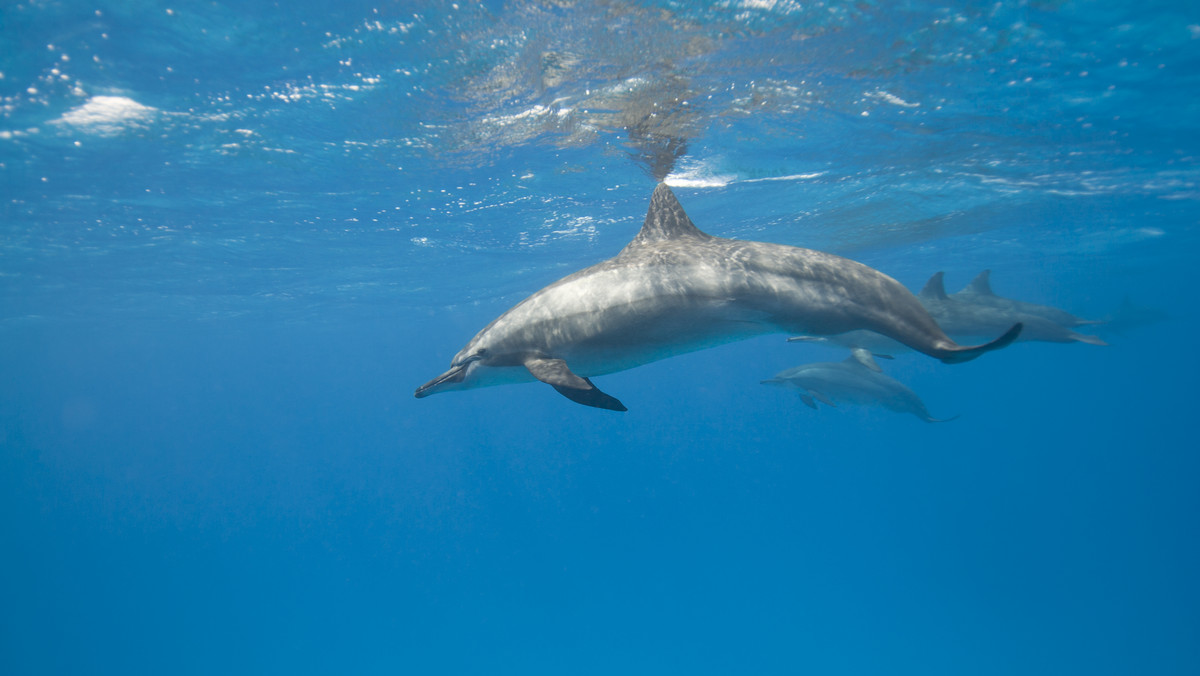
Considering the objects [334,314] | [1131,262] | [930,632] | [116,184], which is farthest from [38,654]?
[1131,262]

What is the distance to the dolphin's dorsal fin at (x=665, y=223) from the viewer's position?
220 inches

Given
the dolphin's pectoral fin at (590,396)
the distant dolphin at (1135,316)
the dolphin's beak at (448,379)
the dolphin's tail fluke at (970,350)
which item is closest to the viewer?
the dolphin's tail fluke at (970,350)

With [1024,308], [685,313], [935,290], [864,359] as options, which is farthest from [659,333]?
[1024,308]

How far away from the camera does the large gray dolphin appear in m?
4.21

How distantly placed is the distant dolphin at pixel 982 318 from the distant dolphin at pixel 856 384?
2263 millimetres

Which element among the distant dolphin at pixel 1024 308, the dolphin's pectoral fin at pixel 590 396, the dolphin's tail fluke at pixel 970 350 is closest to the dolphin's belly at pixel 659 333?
the dolphin's pectoral fin at pixel 590 396

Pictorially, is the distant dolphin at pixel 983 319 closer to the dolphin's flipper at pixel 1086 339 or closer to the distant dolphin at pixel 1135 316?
the dolphin's flipper at pixel 1086 339

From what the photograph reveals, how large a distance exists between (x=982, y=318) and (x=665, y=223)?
361 inches

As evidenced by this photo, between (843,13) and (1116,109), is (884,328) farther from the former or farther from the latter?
(1116,109)

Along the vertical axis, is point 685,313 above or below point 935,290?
above

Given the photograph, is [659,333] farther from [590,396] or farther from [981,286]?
[981,286]

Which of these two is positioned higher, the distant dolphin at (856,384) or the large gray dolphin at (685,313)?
the large gray dolphin at (685,313)

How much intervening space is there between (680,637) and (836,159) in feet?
94.7

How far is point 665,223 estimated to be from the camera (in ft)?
18.6
